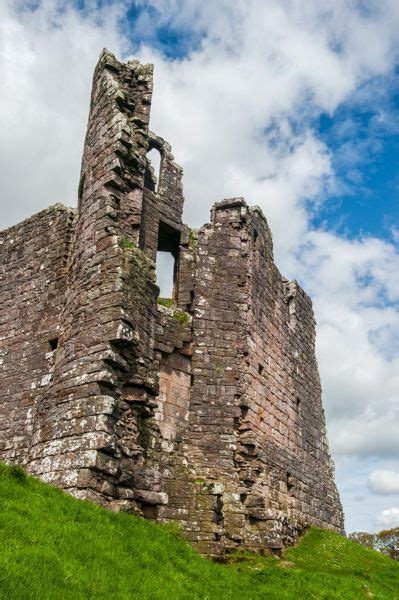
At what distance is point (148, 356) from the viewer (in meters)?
11.5

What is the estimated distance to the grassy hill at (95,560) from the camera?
5.66 meters

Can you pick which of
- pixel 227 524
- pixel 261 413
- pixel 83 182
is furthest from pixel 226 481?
pixel 83 182

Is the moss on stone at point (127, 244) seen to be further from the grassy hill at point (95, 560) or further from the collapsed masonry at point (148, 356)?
the grassy hill at point (95, 560)

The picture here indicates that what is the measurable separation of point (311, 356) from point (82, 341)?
494 inches

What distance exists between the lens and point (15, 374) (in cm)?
1490

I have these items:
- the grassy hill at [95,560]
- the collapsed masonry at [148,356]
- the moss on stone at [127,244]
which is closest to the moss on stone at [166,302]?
the collapsed masonry at [148,356]

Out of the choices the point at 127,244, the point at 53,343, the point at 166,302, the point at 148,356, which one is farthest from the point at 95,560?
the point at 166,302

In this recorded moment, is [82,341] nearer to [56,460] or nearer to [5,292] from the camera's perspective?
[56,460]

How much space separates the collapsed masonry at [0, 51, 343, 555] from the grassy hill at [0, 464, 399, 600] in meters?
1.30

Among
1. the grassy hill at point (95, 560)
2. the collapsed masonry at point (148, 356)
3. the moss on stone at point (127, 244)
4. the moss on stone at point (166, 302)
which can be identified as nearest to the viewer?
the grassy hill at point (95, 560)

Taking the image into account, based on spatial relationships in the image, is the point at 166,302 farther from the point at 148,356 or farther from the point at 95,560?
the point at 95,560

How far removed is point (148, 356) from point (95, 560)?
5.28m

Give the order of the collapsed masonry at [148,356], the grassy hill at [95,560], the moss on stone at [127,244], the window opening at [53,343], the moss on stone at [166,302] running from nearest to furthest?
the grassy hill at [95,560]
the collapsed masonry at [148,356]
the moss on stone at [127,244]
the window opening at [53,343]
the moss on stone at [166,302]

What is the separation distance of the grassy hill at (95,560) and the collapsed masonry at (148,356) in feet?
4.25
